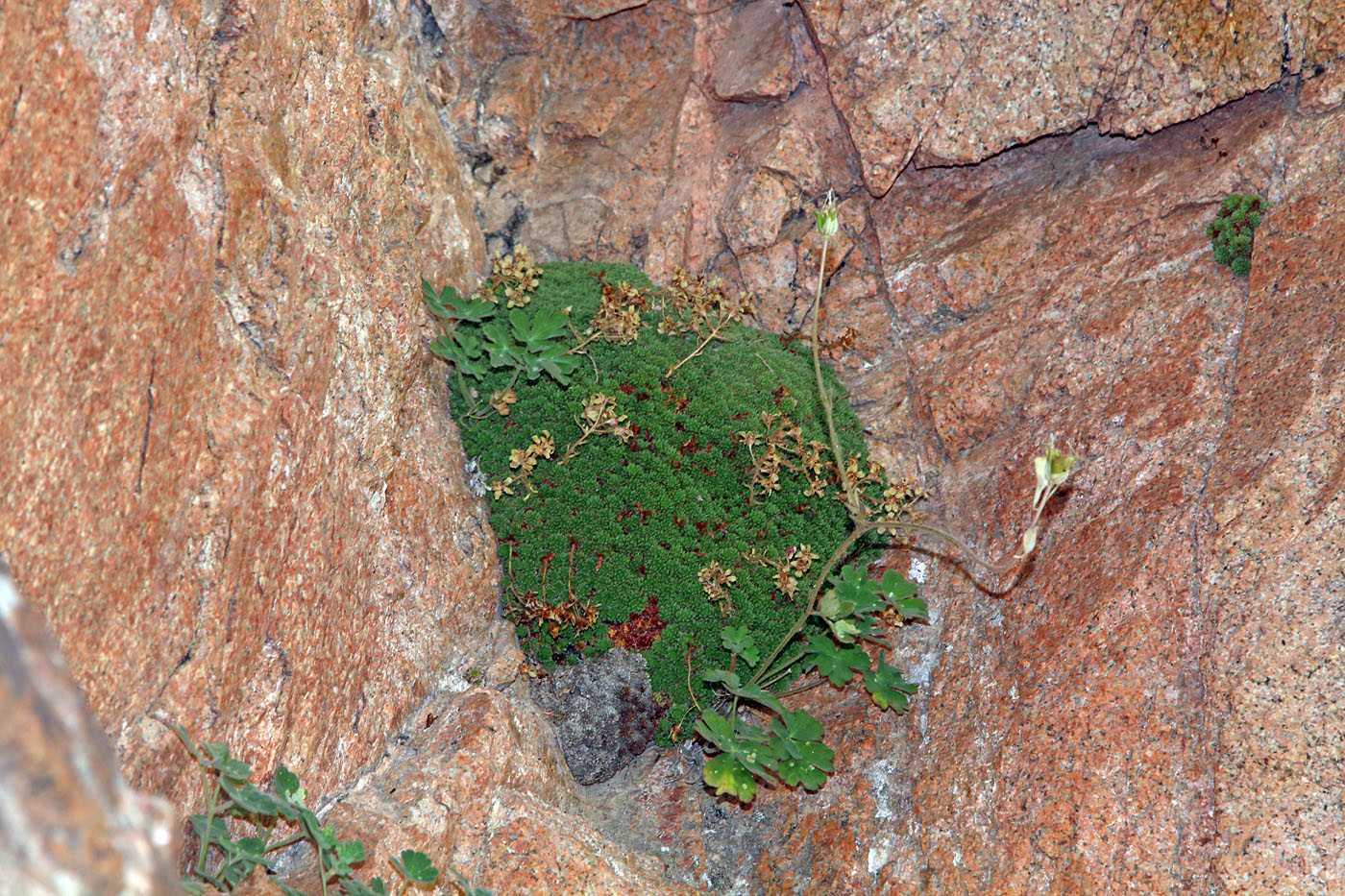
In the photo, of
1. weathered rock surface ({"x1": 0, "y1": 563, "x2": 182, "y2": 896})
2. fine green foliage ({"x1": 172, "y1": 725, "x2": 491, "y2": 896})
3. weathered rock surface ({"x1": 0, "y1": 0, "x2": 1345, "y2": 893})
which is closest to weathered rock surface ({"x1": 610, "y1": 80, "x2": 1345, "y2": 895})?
weathered rock surface ({"x1": 0, "y1": 0, "x2": 1345, "y2": 893})

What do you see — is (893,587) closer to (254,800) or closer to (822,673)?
(822,673)

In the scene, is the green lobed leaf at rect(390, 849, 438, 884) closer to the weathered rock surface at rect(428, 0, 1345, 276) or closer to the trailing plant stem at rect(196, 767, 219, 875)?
the trailing plant stem at rect(196, 767, 219, 875)

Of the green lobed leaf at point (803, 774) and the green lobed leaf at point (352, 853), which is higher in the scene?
the green lobed leaf at point (352, 853)

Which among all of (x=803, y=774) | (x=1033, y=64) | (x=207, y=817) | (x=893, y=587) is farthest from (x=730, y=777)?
(x=1033, y=64)

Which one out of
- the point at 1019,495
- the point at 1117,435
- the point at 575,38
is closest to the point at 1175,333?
the point at 1117,435

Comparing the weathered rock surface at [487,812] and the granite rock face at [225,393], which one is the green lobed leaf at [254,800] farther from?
the weathered rock surface at [487,812]

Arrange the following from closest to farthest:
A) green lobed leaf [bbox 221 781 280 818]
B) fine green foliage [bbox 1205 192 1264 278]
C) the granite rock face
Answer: the granite rock face, green lobed leaf [bbox 221 781 280 818], fine green foliage [bbox 1205 192 1264 278]

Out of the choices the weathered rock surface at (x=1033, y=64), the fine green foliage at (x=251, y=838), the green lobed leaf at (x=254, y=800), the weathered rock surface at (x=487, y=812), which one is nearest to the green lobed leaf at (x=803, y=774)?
the weathered rock surface at (x=487, y=812)
